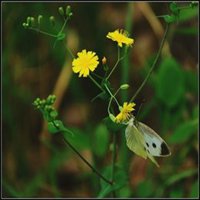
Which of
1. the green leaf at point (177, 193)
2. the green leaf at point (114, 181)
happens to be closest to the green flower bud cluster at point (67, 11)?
the green leaf at point (114, 181)

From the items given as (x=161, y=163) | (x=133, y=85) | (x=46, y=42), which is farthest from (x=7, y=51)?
(x=161, y=163)

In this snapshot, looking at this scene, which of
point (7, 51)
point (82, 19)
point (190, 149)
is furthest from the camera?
point (82, 19)

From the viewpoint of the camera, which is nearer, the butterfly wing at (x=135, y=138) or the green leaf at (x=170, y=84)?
the butterfly wing at (x=135, y=138)

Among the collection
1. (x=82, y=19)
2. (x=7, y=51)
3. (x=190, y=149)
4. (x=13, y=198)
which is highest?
(x=82, y=19)

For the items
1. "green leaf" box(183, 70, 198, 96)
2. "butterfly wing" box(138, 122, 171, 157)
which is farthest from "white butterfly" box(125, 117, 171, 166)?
"green leaf" box(183, 70, 198, 96)

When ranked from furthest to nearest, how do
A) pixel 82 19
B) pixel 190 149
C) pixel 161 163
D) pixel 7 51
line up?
pixel 82 19 < pixel 7 51 < pixel 161 163 < pixel 190 149

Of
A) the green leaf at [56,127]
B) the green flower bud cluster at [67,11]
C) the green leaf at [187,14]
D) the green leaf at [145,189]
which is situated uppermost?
the green leaf at [187,14]

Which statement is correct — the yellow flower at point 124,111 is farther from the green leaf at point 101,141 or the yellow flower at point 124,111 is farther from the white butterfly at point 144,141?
the green leaf at point 101,141

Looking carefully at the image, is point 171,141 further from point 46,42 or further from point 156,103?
point 46,42
